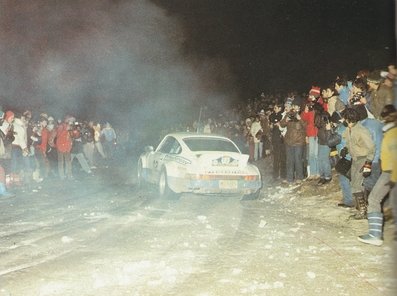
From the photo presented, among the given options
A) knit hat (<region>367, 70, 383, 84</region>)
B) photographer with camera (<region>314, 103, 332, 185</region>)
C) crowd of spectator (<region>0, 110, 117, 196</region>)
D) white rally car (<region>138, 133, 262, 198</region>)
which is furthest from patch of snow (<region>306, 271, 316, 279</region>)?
crowd of spectator (<region>0, 110, 117, 196</region>)

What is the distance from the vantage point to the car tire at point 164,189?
11.2 metres

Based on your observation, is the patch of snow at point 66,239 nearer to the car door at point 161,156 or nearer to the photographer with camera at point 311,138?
the car door at point 161,156

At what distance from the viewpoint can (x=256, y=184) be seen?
11.1 metres

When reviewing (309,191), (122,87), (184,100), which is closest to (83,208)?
(309,191)

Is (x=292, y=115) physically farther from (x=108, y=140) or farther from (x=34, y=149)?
(x=108, y=140)

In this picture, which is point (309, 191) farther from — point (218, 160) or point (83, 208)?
point (83, 208)

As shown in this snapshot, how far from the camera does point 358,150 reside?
819 centimetres

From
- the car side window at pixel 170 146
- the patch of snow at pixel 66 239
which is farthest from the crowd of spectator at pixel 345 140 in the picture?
the patch of snow at pixel 66 239

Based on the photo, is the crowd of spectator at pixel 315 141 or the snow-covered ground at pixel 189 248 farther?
the crowd of spectator at pixel 315 141

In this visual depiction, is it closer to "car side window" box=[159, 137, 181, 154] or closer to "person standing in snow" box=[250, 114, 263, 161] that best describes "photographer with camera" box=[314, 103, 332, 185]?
"car side window" box=[159, 137, 181, 154]

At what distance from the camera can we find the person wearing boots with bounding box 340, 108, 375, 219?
8.05 meters

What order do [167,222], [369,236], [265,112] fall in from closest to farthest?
[369,236]
[167,222]
[265,112]

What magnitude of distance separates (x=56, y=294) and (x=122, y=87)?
41117 millimetres

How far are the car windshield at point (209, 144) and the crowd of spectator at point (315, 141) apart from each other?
1878 mm
